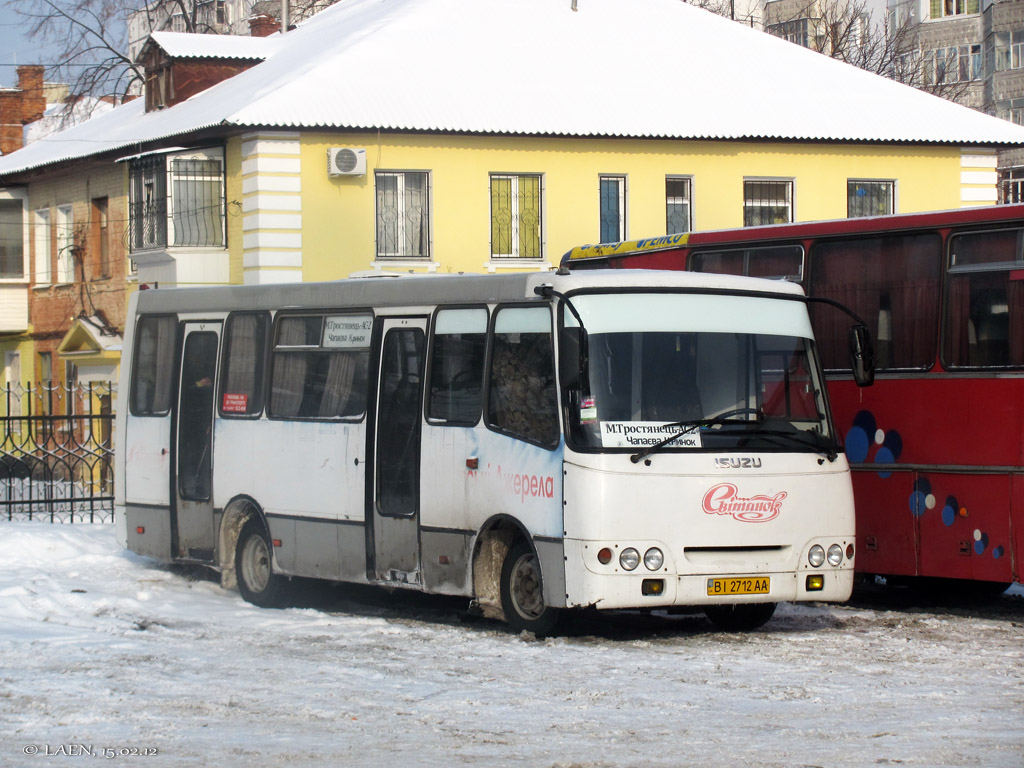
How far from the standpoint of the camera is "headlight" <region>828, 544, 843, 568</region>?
1203 cm

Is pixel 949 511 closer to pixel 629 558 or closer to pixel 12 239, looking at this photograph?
pixel 629 558

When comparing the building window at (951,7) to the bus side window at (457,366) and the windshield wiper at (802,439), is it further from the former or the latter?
the windshield wiper at (802,439)

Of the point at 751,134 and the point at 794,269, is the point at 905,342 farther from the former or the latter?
the point at 751,134

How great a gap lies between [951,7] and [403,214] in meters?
43.2

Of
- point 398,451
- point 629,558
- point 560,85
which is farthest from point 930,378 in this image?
point 560,85

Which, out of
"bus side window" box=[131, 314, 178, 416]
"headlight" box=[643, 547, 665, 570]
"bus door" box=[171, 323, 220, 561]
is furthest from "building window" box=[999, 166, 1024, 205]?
"headlight" box=[643, 547, 665, 570]

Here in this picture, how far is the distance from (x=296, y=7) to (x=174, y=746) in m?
48.5

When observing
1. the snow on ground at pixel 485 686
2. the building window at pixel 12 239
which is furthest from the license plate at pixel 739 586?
the building window at pixel 12 239

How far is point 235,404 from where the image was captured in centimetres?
1523

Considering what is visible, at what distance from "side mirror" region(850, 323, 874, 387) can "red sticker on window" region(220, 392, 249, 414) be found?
210 inches

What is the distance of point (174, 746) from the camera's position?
318 inches

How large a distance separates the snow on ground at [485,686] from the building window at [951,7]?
5622 centimetres

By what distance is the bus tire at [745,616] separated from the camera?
12578mm

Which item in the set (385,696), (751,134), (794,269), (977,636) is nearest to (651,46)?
(751,134)
